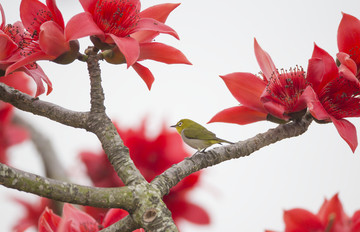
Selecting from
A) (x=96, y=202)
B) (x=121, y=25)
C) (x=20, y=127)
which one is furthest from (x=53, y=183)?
(x=20, y=127)

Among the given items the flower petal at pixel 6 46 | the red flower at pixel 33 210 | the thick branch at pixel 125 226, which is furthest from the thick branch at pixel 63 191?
the red flower at pixel 33 210

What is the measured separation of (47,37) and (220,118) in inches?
6.5

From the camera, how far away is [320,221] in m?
0.32

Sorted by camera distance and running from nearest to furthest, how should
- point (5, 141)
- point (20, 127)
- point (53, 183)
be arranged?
point (53, 183) < point (5, 141) < point (20, 127)

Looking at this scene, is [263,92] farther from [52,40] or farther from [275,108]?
[52,40]

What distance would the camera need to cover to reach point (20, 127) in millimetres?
625

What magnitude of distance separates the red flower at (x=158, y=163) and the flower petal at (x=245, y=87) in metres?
0.08

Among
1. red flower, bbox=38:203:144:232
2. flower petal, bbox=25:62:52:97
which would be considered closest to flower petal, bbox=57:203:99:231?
red flower, bbox=38:203:144:232

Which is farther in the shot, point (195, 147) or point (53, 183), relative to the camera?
point (195, 147)

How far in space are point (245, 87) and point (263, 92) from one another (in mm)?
19

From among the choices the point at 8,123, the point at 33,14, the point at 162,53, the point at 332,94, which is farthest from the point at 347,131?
the point at 8,123

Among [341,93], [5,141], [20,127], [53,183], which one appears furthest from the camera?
[20,127]

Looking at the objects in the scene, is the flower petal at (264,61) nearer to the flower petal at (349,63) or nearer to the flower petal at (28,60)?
the flower petal at (349,63)

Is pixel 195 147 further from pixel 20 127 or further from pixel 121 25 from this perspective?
pixel 20 127
